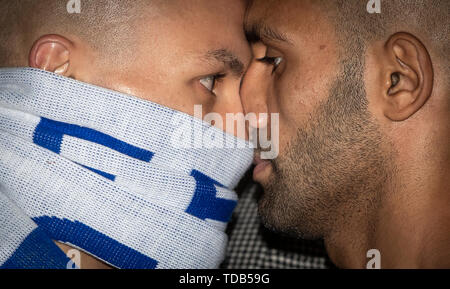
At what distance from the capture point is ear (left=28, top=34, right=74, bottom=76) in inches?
48.0

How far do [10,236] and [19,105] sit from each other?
0.41 metres

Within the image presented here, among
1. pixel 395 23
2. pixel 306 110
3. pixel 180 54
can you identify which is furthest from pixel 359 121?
pixel 180 54

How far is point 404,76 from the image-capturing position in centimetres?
129

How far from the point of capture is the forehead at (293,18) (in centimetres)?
138

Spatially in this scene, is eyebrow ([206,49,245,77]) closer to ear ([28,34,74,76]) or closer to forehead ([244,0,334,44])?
forehead ([244,0,334,44])

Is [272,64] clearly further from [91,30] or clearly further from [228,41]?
[91,30]

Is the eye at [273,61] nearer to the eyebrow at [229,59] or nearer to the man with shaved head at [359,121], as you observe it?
the man with shaved head at [359,121]

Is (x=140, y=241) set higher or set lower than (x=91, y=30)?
lower

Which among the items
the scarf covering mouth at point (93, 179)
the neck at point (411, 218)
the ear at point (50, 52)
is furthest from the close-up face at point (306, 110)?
the ear at point (50, 52)

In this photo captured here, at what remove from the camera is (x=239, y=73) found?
151 centimetres

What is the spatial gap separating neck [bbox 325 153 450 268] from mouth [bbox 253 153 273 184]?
15.2 inches

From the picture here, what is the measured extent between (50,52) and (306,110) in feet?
3.10

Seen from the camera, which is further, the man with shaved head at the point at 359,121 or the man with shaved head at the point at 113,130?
the man with shaved head at the point at 359,121
